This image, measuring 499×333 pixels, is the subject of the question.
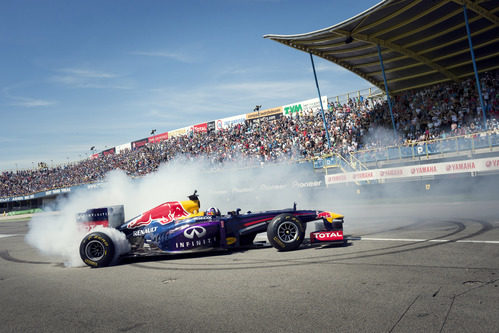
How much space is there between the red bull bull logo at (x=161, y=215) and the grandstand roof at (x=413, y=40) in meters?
14.6

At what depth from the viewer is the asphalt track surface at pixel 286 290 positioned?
4.07m

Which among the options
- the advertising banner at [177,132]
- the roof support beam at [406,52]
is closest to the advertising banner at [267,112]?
the advertising banner at [177,132]

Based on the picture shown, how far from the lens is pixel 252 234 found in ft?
29.1

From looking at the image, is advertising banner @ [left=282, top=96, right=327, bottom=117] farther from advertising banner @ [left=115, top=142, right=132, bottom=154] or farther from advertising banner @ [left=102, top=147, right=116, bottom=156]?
advertising banner @ [left=102, top=147, right=116, bottom=156]

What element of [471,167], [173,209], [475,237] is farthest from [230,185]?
[475,237]

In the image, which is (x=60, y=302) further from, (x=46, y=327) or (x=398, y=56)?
(x=398, y=56)

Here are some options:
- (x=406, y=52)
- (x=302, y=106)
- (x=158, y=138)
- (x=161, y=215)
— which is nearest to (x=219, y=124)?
(x=302, y=106)

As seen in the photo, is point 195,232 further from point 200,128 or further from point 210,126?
point 200,128

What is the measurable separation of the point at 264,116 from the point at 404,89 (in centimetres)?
1579

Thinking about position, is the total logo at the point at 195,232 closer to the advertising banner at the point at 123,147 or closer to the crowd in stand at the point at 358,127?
the crowd in stand at the point at 358,127

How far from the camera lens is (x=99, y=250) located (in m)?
8.49

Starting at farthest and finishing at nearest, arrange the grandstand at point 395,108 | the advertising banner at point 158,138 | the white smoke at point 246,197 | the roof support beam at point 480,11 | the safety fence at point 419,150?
the advertising banner at point 158,138
the grandstand at point 395,108
the roof support beam at point 480,11
the safety fence at point 419,150
the white smoke at point 246,197

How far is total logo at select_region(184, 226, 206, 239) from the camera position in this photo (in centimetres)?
830

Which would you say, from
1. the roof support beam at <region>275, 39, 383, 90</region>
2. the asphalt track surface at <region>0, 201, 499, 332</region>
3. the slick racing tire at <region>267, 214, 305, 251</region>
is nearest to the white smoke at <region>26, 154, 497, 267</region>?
the asphalt track surface at <region>0, 201, 499, 332</region>
